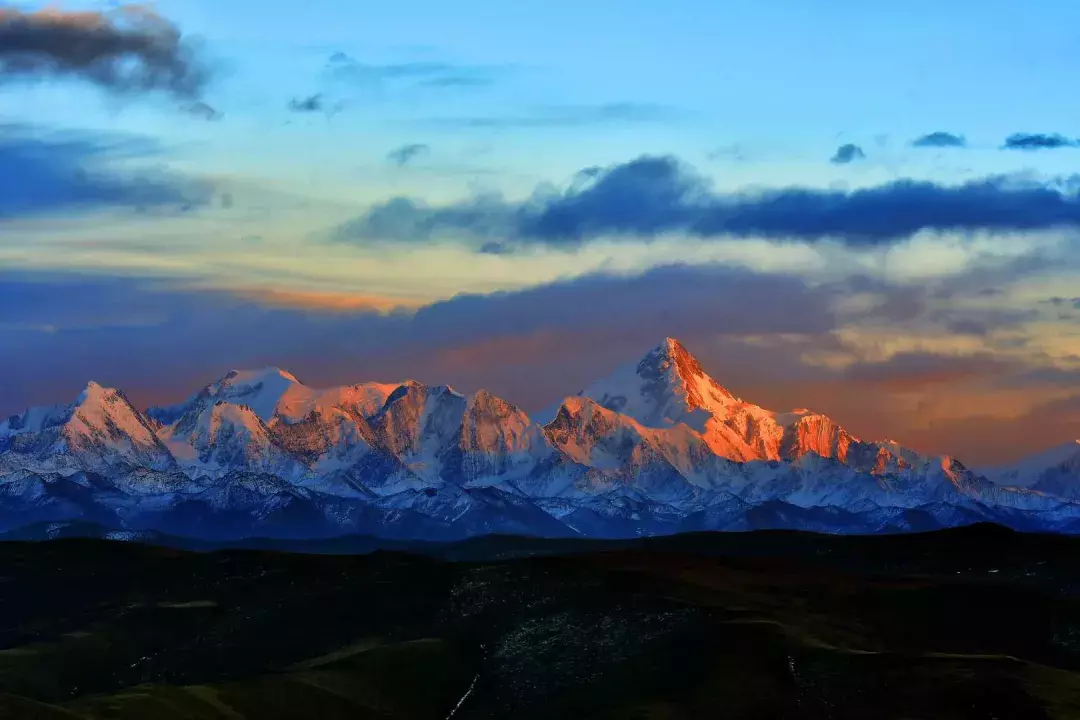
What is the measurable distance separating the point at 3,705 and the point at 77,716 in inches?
341

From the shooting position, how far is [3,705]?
19650 cm

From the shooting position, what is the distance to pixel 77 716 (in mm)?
198125
